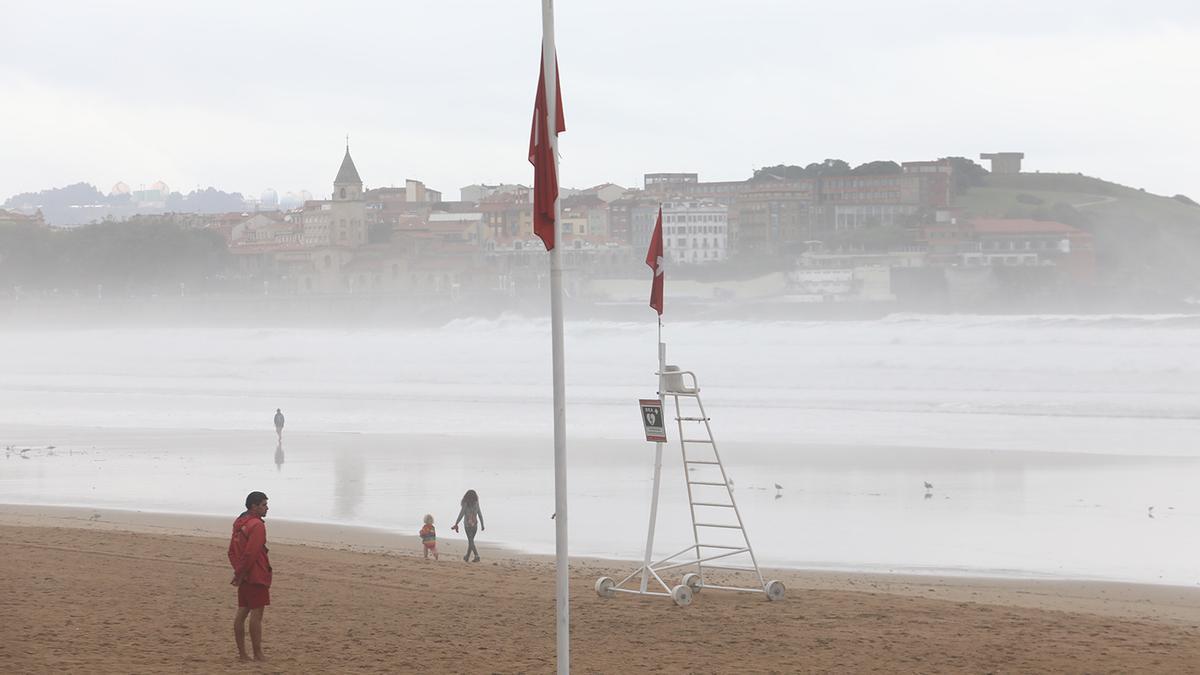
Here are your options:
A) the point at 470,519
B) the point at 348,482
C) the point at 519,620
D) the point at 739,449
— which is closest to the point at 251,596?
the point at 519,620

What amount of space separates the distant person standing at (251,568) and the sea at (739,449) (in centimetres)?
549

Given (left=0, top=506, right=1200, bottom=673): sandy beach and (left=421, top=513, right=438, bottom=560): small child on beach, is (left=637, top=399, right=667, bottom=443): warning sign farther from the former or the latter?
(left=421, top=513, right=438, bottom=560): small child on beach

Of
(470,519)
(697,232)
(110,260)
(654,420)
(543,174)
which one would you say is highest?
(697,232)

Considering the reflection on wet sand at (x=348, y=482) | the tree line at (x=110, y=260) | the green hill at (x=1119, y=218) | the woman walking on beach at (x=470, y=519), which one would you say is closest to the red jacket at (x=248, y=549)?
the woman walking on beach at (x=470, y=519)

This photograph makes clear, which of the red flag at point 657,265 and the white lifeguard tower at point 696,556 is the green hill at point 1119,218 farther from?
the red flag at point 657,265

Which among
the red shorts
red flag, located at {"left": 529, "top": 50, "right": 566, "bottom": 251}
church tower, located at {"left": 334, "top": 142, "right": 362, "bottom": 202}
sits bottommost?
the red shorts

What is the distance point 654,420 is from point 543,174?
3.86 m

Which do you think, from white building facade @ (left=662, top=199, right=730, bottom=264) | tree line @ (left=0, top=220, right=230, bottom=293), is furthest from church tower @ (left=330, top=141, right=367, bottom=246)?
white building facade @ (left=662, top=199, right=730, bottom=264)

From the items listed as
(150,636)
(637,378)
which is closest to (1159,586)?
(150,636)

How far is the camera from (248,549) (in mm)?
7945

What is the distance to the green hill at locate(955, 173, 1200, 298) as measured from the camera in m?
121

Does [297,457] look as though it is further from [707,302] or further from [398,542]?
[707,302]

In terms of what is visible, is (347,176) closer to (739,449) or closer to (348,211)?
(348,211)

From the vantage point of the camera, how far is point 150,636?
8.62 m
